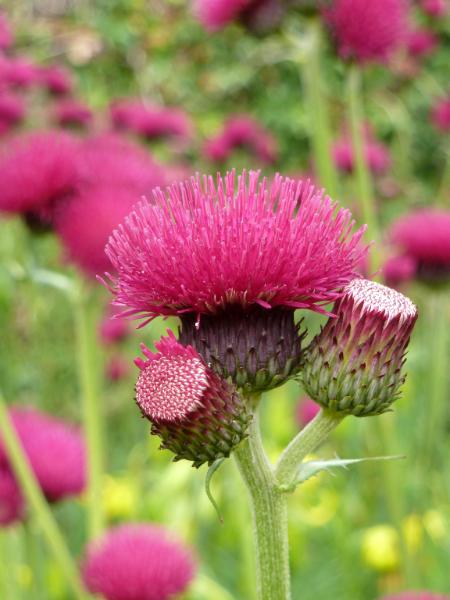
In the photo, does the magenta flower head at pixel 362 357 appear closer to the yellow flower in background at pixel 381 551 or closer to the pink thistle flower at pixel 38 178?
the pink thistle flower at pixel 38 178

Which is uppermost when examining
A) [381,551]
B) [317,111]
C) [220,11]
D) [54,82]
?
[54,82]

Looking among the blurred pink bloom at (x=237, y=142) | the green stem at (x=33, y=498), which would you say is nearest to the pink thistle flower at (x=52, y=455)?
the green stem at (x=33, y=498)

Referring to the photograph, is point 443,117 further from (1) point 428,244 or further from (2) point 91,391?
(2) point 91,391

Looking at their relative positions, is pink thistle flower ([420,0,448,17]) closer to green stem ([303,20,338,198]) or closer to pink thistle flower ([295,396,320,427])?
green stem ([303,20,338,198])

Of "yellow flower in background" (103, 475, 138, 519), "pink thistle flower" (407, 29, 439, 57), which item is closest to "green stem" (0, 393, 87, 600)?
"yellow flower in background" (103, 475, 138, 519)

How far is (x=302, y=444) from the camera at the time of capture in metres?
1.40

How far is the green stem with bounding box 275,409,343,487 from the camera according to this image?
4.53ft

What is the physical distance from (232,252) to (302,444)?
33cm

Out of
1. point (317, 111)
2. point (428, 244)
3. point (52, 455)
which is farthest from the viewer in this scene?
point (428, 244)

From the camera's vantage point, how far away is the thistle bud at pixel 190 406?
1256 millimetres

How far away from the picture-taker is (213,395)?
1272mm

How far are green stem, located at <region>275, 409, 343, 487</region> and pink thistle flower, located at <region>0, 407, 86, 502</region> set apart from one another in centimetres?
137

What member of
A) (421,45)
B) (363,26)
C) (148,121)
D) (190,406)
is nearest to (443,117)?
(421,45)

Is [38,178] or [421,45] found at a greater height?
[421,45]
